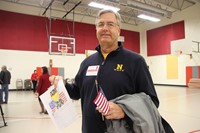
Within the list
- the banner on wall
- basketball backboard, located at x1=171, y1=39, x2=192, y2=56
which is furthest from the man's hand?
the banner on wall

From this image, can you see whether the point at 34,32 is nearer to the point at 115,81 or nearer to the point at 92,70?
the point at 92,70

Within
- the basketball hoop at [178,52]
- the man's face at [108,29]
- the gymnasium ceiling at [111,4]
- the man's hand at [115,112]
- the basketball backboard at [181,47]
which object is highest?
the gymnasium ceiling at [111,4]

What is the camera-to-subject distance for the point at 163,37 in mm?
16266

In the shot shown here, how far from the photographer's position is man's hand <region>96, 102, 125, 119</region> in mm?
964

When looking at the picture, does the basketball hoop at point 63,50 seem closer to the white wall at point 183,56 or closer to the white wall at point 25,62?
the white wall at point 25,62

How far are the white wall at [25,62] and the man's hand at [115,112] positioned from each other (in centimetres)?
1320

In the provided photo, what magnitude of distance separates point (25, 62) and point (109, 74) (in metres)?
13.1

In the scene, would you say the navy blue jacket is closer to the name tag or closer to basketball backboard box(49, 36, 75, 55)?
the name tag

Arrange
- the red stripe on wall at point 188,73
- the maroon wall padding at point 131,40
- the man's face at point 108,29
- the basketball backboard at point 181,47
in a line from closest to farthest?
the man's face at point 108,29 → the basketball backboard at point 181,47 → the red stripe on wall at point 188,73 → the maroon wall padding at point 131,40

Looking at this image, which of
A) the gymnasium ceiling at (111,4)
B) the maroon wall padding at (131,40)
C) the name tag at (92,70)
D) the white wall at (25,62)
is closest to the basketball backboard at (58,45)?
the gymnasium ceiling at (111,4)

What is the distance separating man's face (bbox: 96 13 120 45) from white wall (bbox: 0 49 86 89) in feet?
42.1

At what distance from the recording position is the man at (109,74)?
1222 mm

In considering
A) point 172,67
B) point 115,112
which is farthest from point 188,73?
point 115,112

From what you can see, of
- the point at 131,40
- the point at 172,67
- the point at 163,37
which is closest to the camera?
the point at 172,67
